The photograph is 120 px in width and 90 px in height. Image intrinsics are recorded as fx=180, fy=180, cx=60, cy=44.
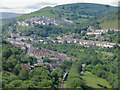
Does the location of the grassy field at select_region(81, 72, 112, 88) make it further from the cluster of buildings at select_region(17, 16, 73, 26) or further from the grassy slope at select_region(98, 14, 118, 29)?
the cluster of buildings at select_region(17, 16, 73, 26)

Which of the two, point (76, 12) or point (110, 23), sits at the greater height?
point (76, 12)

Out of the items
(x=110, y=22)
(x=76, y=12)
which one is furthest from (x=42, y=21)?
(x=76, y=12)

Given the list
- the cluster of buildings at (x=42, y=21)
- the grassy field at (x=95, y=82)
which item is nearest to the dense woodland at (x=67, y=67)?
the grassy field at (x=95, y=82)

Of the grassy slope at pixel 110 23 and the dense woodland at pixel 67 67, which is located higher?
the grassy slope at pixel 110 23

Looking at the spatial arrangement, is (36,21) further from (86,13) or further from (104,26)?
(86,13)

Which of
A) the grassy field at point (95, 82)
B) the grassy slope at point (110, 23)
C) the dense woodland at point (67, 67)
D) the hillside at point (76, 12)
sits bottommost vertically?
the grassy field at point (95, 82)

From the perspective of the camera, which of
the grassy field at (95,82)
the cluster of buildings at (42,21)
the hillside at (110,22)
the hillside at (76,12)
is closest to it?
the grassy field at (95,82)

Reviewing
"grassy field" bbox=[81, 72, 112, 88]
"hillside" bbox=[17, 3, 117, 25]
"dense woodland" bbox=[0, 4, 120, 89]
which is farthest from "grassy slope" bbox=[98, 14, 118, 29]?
"grassy field" bbox=[81, 72, 112, 88]

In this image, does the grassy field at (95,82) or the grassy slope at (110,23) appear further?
the grassy slope at (110,23)

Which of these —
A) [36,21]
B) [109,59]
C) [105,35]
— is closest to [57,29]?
[36,21]

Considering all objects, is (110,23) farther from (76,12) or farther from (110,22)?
(76,12)

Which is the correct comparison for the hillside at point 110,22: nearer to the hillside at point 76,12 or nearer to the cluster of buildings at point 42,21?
the hillside at point 76,12
